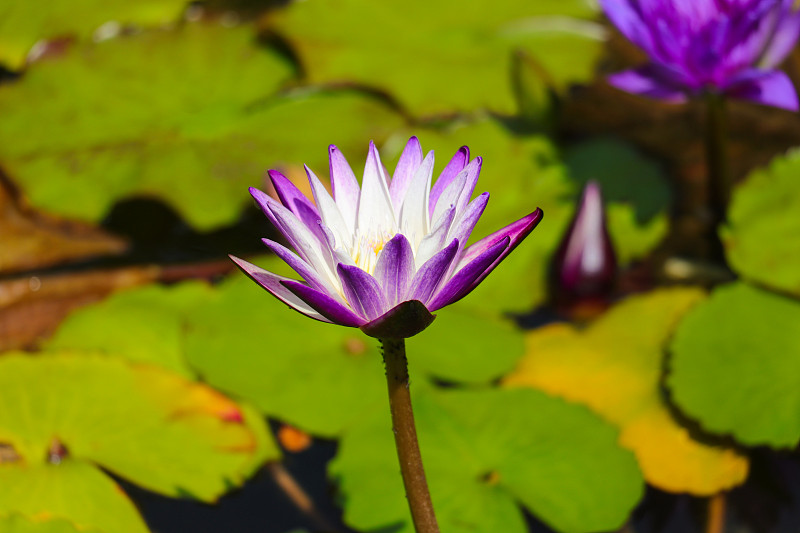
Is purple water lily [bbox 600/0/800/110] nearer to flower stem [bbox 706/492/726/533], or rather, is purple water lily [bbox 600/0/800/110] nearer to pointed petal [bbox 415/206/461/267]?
flower stem [bbox 706/492/726/533]

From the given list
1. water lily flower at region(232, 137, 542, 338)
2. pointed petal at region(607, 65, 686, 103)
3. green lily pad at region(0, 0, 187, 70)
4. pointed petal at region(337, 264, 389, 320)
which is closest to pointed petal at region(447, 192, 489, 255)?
water lily flower at region(232, 137, 542, 338)

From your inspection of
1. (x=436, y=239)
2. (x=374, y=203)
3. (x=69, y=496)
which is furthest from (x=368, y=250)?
(x=69, y=496)

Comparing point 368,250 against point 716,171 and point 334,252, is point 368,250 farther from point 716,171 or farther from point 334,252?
point 716,171

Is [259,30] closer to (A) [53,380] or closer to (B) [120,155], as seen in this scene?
(B) [120,155]

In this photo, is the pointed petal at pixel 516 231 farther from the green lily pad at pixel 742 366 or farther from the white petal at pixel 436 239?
the green lily pad at pixel 742 366

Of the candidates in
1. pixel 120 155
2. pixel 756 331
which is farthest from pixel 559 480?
pixel 120 155

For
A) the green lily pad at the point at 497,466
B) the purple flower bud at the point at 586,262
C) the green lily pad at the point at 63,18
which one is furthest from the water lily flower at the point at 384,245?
the green lily pad at the point at 63,18
